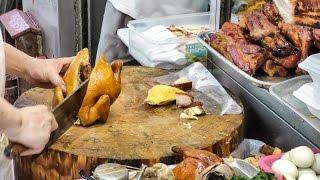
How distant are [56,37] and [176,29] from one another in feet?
4.78

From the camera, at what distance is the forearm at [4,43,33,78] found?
200 cm

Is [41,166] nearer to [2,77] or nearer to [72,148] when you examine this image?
[72,148]

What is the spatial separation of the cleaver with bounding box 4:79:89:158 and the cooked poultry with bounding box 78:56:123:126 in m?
0.03

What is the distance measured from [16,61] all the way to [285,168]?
43.6 inches

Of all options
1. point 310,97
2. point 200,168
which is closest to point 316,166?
point 310,97

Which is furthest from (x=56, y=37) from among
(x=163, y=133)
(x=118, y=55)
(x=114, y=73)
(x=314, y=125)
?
(x=314, y=125)

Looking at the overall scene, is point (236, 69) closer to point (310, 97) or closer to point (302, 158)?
point (310, 97)

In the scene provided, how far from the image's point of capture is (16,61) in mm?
2014

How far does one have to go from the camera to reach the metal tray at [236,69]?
6.15 ft

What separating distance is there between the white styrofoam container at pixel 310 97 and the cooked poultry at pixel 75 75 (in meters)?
0.79

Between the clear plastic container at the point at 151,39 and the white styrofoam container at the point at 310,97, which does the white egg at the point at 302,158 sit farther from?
the clear plastic container at the point at 151,39

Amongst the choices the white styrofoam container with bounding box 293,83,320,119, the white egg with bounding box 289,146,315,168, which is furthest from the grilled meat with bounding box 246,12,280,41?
the white egg with bounding box 289,146,315,168

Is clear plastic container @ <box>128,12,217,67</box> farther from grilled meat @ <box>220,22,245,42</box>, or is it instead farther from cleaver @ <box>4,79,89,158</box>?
cleaver @ <box>4,79,89,158</box>

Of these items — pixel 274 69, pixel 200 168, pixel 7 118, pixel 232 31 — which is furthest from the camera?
pixel 232 31
